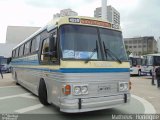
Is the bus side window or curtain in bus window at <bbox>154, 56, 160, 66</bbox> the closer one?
the bus side window

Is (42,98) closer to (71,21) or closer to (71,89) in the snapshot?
(71,89)

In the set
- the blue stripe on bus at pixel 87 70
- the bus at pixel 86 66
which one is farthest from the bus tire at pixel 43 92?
the blue stripe on bus at pixel 87 70

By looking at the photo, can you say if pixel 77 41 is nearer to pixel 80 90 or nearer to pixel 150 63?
pixel 80 90

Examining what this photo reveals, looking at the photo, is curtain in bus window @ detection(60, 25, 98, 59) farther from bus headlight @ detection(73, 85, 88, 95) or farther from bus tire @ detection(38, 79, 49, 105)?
bus tire @ detection(38, 79, 49, 105)

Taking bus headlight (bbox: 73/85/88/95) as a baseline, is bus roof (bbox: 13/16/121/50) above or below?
above

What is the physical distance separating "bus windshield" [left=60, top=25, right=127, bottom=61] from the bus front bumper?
1.22m

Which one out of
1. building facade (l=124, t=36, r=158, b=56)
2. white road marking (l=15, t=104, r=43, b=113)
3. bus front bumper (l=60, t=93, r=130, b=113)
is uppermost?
building facade (l=124, t=36, r=158, b=56)

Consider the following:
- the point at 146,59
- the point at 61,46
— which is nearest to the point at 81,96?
the point at 61,46

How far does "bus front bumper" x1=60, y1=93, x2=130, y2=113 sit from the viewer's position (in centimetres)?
700

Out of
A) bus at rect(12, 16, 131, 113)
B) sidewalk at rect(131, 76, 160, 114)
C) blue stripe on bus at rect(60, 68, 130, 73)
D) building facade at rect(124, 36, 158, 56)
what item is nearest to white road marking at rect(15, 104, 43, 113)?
bus at rect(12, 16, 131, 113)

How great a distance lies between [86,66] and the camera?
288 inches

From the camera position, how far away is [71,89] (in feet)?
23.1

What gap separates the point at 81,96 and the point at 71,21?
2.30 meters

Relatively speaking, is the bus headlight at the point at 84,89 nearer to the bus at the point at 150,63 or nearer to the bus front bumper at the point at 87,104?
the bus front bumper at the point at 87,104
